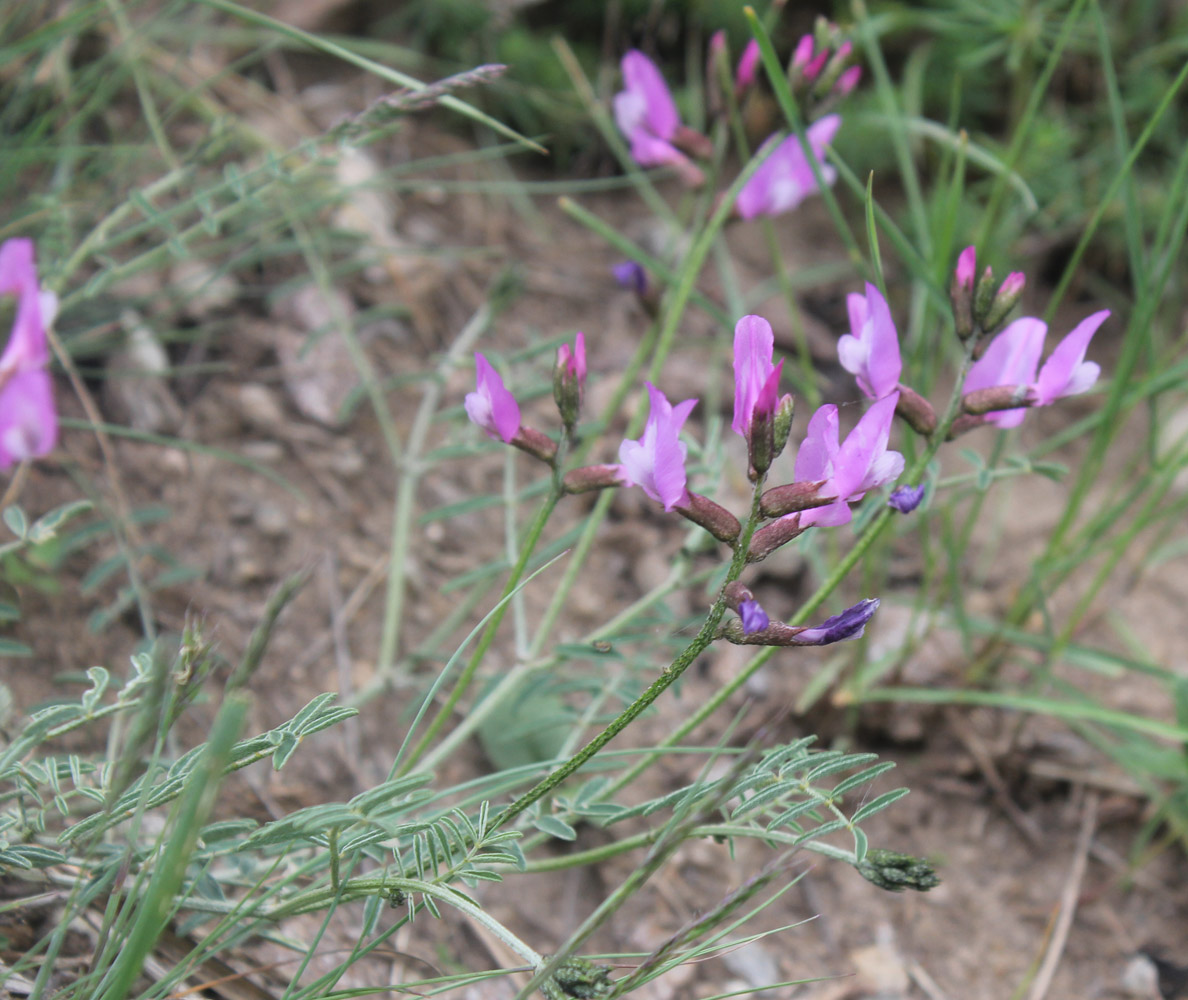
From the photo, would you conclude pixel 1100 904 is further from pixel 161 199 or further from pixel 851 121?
pixel 161 199

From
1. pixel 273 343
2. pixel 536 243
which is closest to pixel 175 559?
pixel 273 343

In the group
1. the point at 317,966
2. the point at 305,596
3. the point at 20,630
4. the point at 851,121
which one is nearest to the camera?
the point at 317,966

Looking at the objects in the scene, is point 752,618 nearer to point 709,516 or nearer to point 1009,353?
point 709,516

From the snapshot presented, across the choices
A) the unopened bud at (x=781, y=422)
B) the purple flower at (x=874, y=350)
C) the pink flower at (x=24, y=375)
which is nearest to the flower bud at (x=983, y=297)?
the purple flower at (x=874, y=350)

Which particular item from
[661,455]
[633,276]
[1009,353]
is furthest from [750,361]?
[633,276]

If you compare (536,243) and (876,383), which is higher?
(876,383)

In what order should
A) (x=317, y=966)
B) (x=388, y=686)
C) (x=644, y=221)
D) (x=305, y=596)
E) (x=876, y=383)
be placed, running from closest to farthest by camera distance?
(x=876, y=383), (x=317, y=966), (x=388, y=686), (x=305, y=596), (x=644, y=221)

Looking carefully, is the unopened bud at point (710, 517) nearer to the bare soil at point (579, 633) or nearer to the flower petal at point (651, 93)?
the bare soil at point (579, 633)
